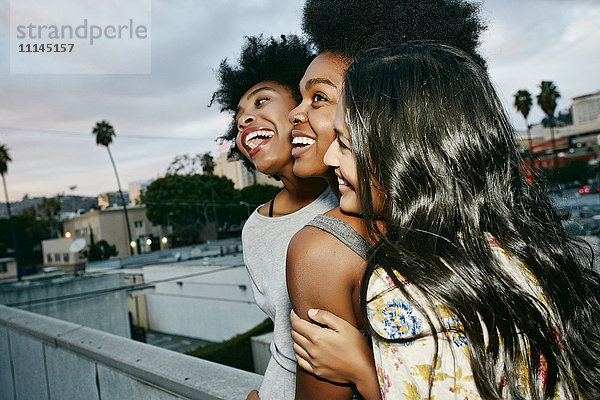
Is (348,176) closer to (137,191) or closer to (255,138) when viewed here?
(255,138)

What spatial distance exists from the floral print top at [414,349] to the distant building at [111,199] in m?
61.4

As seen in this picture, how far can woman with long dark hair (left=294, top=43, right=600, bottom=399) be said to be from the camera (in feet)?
2.99

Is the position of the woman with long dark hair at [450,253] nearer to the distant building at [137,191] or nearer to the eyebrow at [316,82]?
the eyebrow at [316,82]

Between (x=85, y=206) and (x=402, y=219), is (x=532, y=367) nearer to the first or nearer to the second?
(x=402, y=219)

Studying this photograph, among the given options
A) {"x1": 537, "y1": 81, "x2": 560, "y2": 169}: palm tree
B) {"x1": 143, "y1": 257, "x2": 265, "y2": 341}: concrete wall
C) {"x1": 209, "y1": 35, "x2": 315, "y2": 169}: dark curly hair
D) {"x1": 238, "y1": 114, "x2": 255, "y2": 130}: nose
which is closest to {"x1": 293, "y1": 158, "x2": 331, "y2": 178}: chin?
{"x1": 238, "y1": 114, "x2": 255, "y2": 130}: nose

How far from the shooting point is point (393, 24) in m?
1.55

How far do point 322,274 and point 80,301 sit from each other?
2324 centimetres

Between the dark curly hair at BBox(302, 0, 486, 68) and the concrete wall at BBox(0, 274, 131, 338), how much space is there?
21.7 metres

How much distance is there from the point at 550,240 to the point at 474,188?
291 mm

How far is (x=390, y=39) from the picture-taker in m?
1.52

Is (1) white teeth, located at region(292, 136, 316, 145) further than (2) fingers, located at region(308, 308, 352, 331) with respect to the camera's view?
Yes

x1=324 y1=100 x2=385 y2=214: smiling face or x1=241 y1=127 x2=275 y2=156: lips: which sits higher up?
x1=241 y1=127 x2=275 y2=156: lips

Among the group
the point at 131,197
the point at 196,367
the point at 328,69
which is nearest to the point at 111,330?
the point at 196,367

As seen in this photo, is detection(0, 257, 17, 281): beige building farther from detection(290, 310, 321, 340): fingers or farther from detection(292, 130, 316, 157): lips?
detection(290, 310, 321, 340): fingers
